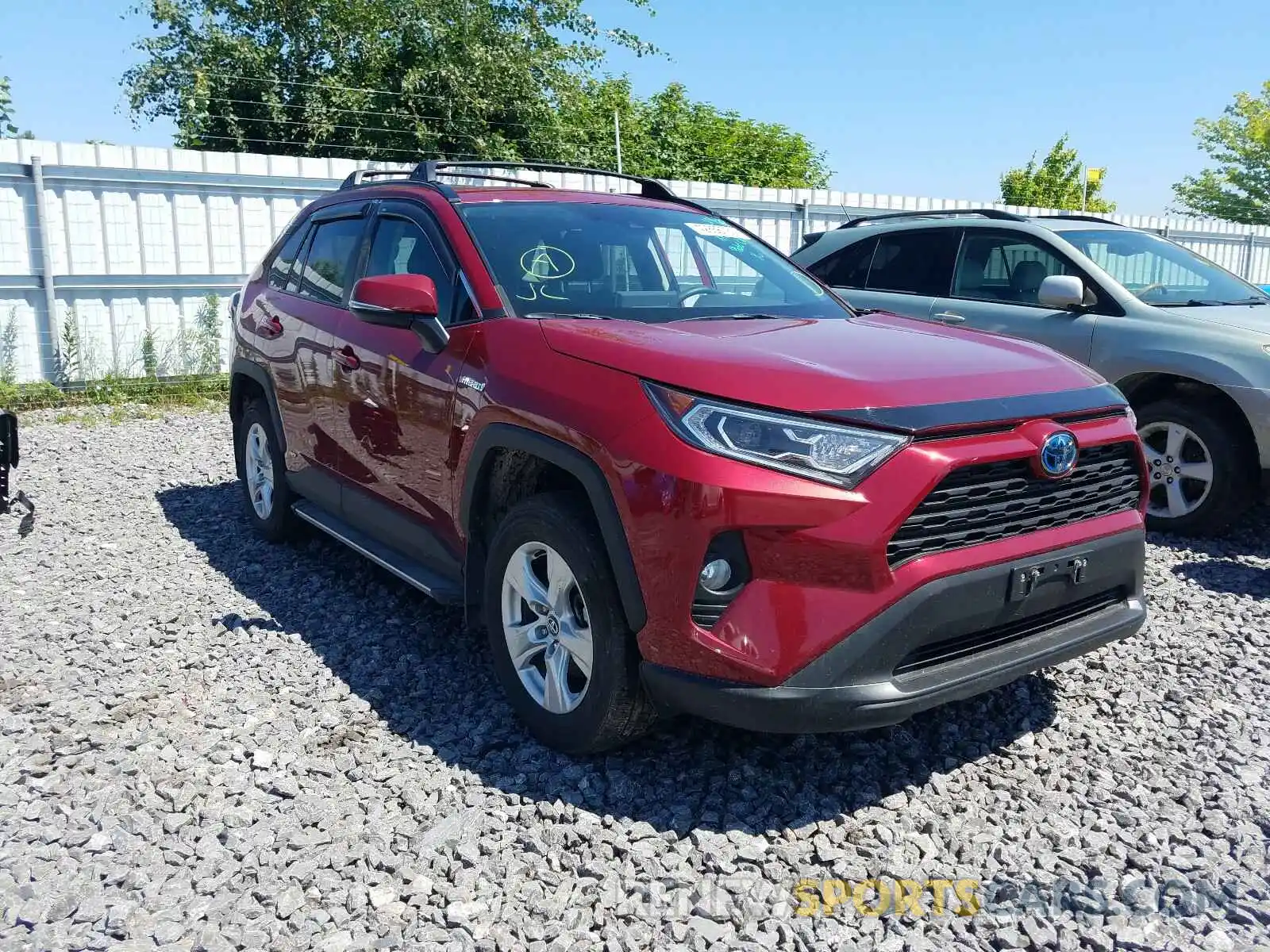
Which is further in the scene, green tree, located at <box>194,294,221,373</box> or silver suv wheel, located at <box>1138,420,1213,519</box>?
green tree, located at <box>194,294,221,373</box>

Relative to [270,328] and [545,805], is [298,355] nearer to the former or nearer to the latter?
[270,328]

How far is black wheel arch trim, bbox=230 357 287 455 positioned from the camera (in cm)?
525

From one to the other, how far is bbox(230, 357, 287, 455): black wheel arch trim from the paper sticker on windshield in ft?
7.69

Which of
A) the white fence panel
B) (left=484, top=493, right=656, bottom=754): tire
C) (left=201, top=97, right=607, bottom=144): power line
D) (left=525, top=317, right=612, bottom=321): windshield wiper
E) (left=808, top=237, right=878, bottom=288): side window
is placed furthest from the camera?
(left=201, top=97, right=607, bottom=144): power line

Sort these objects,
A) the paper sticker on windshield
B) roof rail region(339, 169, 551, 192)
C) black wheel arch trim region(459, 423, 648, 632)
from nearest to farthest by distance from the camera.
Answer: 1. black wheel arch trim region(459, 423, 648, 632)
2. the paper sticker on windshield
3. roof rail region(339, 169, 551, 192)

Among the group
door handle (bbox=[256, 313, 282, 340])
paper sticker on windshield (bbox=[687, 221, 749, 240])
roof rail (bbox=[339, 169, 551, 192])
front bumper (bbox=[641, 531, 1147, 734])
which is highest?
roof rail (bbox=[339, 169, 551, 192])

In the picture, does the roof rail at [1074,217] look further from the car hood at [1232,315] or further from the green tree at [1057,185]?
the green tree at [1057,185]

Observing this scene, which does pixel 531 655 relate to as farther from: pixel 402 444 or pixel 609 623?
pixel 402 444

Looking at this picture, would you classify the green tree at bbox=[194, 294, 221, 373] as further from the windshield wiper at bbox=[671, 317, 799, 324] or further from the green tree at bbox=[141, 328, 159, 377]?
the windshield wiper at bbox=[671, 317, 799, 324]

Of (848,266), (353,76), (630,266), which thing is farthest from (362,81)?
(630,266)

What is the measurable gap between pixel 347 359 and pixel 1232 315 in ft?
16.3

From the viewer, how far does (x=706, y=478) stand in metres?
2.63


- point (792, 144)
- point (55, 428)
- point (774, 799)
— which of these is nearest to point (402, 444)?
point (774, 799)

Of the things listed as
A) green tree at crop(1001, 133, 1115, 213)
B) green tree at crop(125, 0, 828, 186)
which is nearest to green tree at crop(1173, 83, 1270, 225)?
green tree at crop(1001, 133, 1115, 213)
